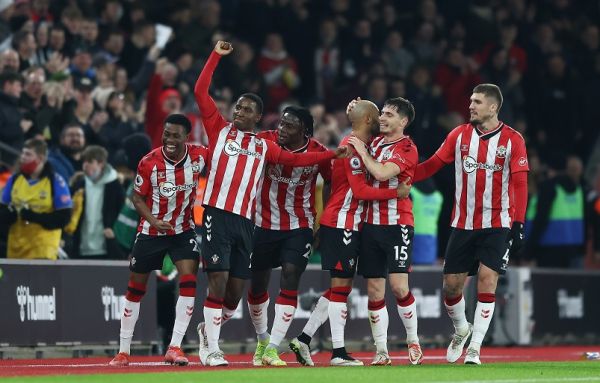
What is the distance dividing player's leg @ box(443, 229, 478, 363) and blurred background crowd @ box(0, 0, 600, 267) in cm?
424

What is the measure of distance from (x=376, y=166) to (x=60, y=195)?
4.25 m

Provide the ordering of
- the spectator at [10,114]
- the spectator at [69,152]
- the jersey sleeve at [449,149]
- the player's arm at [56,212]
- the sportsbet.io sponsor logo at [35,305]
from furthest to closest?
the spectator at [69,152], the spectator at [10,114], the player's arm at [56,212], the sportsbet.io sponsor logo at [35,305], the jersey sleeve at [449,149]

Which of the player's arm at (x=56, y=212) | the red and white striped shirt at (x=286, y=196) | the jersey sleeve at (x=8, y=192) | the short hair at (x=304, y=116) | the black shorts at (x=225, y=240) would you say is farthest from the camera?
the jersey sleeve at (x=8, y=192)

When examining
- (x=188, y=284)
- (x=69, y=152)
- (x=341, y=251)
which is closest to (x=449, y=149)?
(x=341, y=251)

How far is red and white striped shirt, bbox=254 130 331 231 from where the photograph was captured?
1323 centimetres

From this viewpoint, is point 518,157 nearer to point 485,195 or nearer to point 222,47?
point 485,195

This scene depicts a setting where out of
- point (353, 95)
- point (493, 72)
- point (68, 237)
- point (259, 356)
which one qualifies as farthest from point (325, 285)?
point (493, 72)

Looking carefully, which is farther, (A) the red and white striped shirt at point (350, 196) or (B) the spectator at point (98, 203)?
(B) the spectator at point (98, 203)

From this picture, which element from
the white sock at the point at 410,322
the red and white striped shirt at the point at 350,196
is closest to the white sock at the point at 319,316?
the white sock at the point at 410,322

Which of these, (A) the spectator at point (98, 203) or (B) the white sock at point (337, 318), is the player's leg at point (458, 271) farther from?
(A) the spectator at point (98, 203)

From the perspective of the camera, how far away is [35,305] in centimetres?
1517

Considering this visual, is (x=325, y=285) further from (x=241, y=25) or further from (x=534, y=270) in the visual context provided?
(x=241, y=25)

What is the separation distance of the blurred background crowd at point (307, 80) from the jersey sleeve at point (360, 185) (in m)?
3.93

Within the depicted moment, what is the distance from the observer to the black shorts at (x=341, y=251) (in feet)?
42.7
